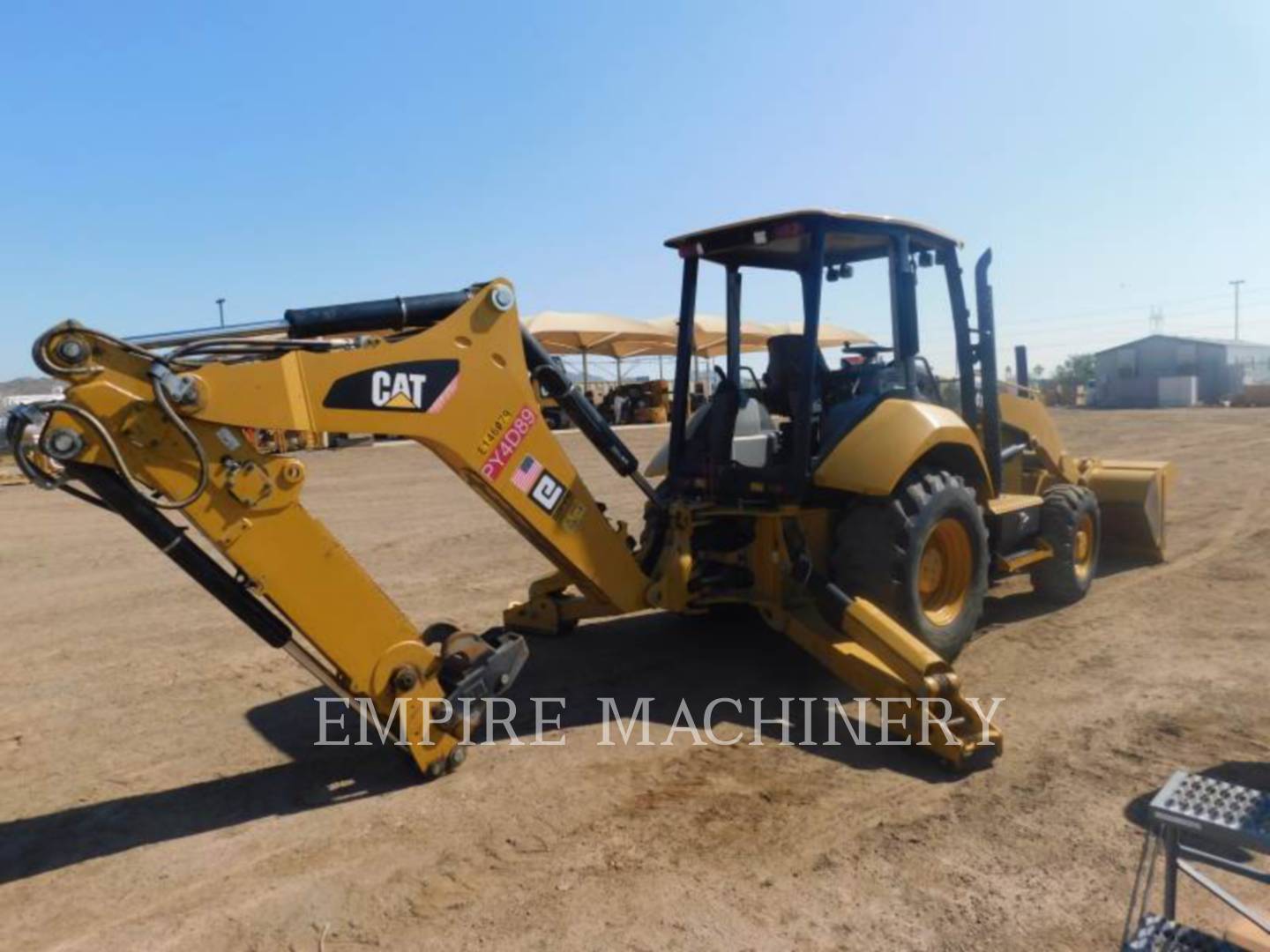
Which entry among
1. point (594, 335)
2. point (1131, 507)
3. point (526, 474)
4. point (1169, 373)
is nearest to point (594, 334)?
point (594, 335)

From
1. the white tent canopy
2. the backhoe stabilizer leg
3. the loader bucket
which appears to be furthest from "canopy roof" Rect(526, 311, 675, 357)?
the backhoe stabilizer leg

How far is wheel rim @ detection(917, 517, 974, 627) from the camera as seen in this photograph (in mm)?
5609

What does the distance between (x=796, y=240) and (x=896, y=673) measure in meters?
2.43

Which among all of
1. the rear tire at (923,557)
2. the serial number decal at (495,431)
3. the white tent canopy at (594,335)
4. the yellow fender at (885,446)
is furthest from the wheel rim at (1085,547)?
the white tent canopy at (594,335)

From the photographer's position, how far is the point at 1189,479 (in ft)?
45.3

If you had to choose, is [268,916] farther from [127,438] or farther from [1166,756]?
[1166,756]

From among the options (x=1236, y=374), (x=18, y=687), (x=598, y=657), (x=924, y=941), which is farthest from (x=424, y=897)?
(x=1236, y=374)

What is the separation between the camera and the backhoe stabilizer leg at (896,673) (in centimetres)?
425

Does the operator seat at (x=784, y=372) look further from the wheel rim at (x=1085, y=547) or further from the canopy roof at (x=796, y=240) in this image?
the wheel rim at (x=1085, y=547)

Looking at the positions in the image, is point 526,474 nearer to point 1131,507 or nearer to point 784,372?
point 784,372

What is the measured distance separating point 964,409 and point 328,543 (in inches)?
170

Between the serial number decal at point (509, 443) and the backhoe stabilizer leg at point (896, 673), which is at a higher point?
the serial number decal at point (509, 443)

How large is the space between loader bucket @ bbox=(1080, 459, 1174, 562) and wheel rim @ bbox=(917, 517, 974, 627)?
9.04 ft

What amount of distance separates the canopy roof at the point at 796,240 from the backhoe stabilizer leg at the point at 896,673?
5.88 ft
